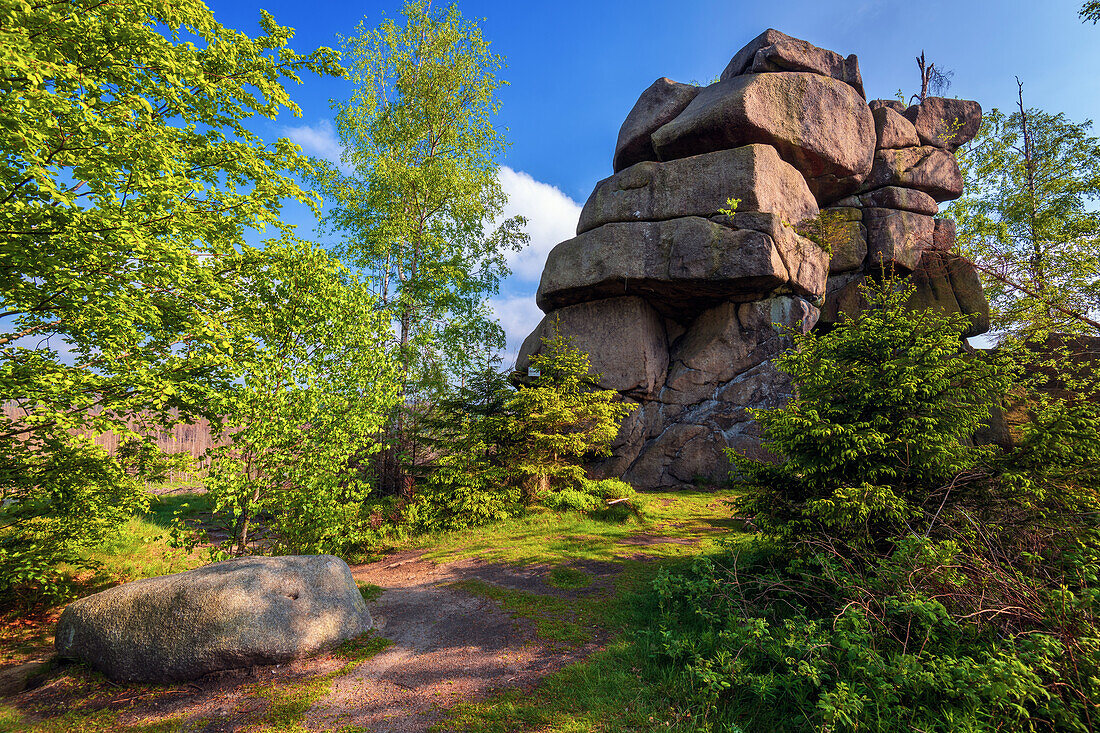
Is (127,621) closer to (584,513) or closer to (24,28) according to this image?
(24,28)

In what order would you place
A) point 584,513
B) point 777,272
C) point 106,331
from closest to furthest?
point 106,331 → point 584,513 → point 777,272

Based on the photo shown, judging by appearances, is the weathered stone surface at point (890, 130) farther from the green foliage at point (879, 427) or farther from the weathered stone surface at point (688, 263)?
the green foliage at point (879, 427)

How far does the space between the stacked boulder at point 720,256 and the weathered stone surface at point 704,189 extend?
0.05 meters

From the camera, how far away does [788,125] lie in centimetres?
1705

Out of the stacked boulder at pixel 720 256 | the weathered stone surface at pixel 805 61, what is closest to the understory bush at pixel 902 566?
the stacked boulder at pixel 720 256

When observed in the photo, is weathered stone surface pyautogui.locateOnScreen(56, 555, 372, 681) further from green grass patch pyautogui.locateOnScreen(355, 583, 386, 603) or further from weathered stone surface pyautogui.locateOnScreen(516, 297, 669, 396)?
weathered stone surface pyautogui.locateOnScreen(516, 297, 669, 396)

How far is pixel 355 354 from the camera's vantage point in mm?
8570

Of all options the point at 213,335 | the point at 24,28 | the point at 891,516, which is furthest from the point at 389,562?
the point at 24,28

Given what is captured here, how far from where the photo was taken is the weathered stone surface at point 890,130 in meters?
20.1

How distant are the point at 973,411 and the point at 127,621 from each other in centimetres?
1050

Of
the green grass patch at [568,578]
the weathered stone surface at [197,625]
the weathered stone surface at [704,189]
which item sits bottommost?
the green grass patch at [568,578]

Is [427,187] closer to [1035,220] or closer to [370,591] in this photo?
[370,591]

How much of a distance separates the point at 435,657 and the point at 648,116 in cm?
2087

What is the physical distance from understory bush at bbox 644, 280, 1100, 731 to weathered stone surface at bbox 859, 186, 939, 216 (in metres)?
17.3
